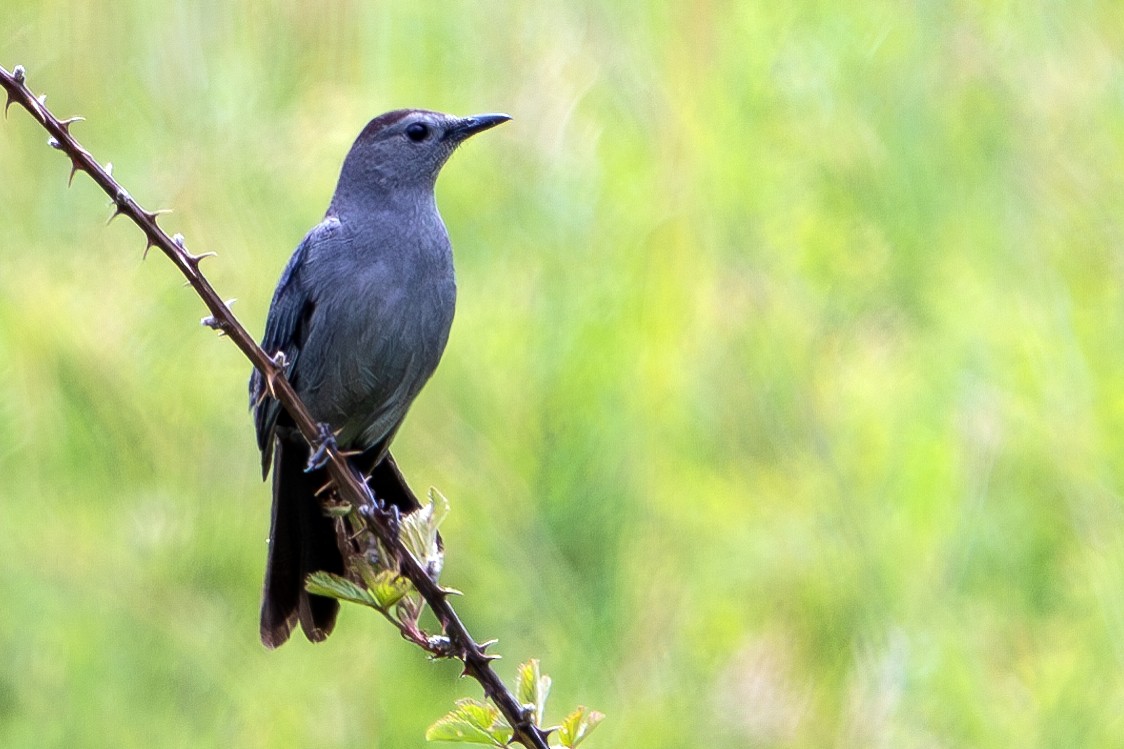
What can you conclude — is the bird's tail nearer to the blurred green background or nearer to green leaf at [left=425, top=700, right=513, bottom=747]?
the blurred green background

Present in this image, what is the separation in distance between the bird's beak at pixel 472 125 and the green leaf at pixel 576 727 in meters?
0.89

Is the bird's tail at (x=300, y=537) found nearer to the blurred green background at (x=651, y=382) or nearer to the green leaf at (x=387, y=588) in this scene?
the blurred green background at (x=651, y=382)

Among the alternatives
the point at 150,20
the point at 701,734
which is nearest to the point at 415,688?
the point at 701,734

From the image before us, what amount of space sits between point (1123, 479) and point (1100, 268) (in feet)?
1.01

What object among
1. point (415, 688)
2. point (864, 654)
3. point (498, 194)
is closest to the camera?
point (864, 654)

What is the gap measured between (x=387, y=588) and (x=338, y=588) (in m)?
0.03

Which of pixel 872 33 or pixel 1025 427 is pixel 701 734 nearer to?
pixel 1025 427

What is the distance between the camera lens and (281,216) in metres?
2.00

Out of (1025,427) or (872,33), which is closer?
(1025,427)

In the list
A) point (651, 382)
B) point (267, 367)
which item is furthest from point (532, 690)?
point (651, 382)

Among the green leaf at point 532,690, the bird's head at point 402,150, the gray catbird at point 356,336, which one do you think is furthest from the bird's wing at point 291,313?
the green leaf at point 532,690

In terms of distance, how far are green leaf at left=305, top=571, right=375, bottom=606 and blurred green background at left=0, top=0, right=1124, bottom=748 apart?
36.4 inches

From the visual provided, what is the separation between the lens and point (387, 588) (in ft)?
2.87

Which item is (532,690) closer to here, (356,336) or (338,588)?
(338,588)
